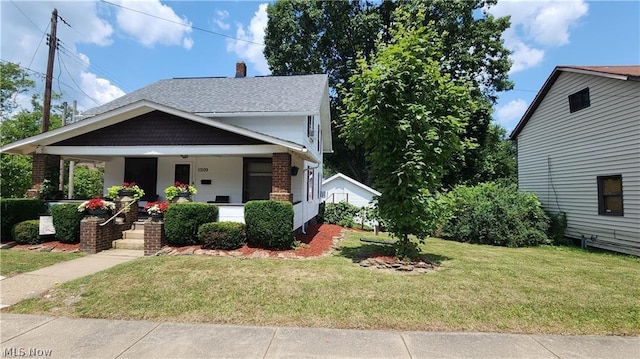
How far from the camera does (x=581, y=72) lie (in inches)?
508

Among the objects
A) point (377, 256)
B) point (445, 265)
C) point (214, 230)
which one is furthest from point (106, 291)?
point (445, 265)

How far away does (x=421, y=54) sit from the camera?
7.59m

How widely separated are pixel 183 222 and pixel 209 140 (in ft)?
8.88

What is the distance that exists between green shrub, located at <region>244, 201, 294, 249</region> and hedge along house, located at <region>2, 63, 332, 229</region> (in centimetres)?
77

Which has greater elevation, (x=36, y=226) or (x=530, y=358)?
(x=36, y=226)

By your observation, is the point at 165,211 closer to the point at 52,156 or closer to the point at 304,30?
the point at 52,156

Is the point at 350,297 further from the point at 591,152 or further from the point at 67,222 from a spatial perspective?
the point at 591,152

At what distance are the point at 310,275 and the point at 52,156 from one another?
1005cm

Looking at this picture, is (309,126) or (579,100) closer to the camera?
(579,100)

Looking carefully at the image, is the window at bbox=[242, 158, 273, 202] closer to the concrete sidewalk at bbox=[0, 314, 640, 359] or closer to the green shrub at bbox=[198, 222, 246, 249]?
the green shrub at bbox=[198, 222, 246, 249]

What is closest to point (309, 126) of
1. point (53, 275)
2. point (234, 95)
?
point (234, 95)

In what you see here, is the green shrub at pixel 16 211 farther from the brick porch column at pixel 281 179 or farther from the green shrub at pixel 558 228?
the green shrub at pixel 558 228

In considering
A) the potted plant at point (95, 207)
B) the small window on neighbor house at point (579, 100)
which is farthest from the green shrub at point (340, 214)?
the potted plant at point (95, 207)

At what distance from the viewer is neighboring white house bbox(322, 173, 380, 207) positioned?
2212 centimetres
